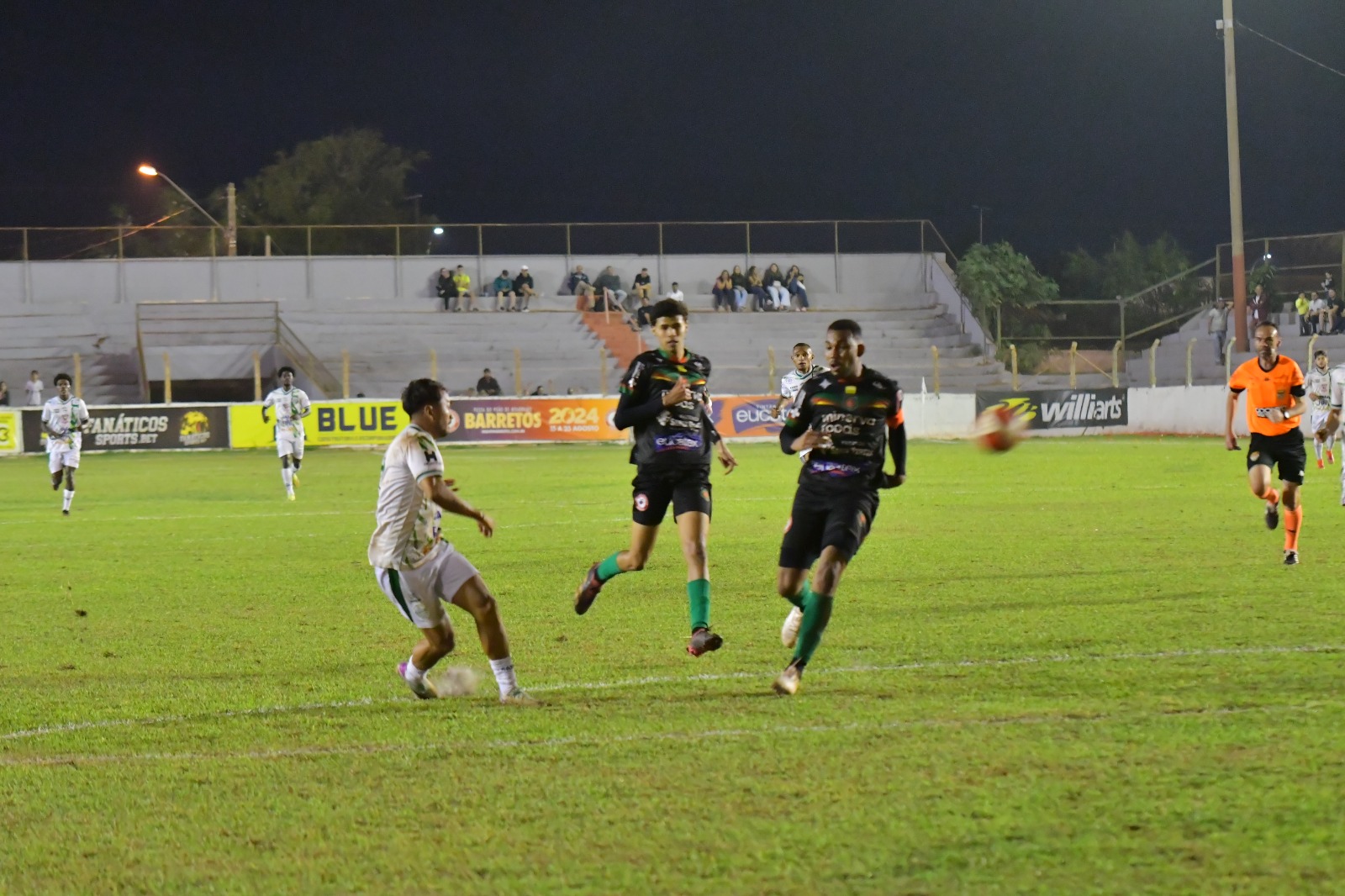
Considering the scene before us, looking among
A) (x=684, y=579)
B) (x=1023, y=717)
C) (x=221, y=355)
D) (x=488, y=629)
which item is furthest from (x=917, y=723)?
(x=221, y=355)

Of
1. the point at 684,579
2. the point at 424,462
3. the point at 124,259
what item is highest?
the point at 124,259

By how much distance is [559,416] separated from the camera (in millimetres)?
43719

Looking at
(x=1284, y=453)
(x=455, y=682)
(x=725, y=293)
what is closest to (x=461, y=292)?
(x=725, y=293)

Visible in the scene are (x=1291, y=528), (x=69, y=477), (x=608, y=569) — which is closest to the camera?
(x=608, y=569)

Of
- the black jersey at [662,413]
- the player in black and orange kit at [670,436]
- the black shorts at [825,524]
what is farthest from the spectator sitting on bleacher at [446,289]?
the black shorts at [825,524]

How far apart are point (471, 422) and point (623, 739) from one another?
37204 millimetres

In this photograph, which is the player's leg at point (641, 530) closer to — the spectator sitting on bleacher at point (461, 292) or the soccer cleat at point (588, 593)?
the soccer cleat at point (588, 593)

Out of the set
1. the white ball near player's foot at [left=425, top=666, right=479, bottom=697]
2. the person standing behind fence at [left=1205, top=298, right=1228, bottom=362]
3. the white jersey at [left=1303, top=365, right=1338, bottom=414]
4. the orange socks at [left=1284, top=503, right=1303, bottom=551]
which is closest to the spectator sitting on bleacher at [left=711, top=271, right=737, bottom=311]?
the person standing behind fence at [left=1205, top=298, right=1228, bottom=362]

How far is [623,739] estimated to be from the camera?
6703 mm

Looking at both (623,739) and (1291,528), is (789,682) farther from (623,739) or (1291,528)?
(1291,528)

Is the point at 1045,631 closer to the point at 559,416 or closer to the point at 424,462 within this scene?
the point at 424,462

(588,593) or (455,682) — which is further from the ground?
(588,593)

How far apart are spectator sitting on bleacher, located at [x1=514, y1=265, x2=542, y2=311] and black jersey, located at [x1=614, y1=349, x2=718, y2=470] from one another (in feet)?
150

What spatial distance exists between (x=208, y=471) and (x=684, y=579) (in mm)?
22026
